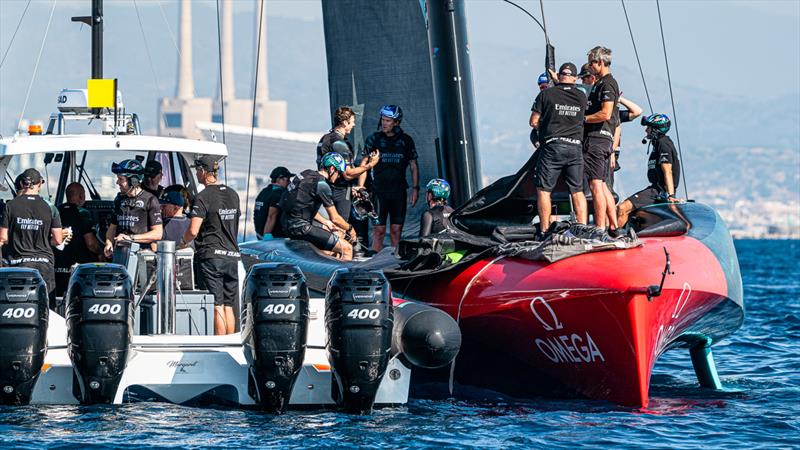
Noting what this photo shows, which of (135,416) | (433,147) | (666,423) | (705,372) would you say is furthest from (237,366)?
(433,147)

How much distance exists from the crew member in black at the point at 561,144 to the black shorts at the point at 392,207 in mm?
2694

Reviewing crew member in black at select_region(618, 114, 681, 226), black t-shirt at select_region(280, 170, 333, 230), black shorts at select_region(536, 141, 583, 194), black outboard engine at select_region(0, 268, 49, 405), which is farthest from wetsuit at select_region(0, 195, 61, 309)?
crew member in black at select_region(618, 114, 681, 226)

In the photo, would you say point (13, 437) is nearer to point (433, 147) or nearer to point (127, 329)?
point (127, 329)

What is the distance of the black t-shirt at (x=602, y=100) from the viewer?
9.77 meters

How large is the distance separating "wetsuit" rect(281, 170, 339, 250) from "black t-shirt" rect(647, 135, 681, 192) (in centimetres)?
250

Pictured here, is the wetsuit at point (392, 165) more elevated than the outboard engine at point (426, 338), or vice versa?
the wetsuit at point (392, 165)

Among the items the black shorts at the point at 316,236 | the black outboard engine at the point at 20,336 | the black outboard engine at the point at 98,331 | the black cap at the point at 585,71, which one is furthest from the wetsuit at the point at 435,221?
the black outboard engine at the point at 20,336

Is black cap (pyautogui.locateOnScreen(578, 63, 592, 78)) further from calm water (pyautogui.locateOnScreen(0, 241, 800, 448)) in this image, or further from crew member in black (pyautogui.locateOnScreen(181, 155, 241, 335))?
crew member in black (pyautogui.locateOnScreen(181, 155, 241, 335))

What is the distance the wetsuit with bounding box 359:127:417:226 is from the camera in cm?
1202

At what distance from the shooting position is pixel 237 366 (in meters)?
8.37

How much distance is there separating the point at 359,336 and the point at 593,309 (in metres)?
1.46

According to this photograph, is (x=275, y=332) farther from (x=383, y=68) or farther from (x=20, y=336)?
(x=383, y=68)

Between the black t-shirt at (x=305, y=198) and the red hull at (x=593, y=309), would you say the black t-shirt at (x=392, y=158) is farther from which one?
the red hull at (x=593, y=309)

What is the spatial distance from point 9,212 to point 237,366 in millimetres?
2034
